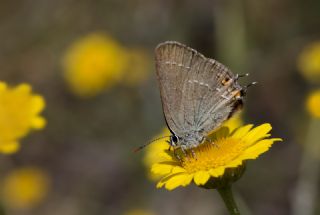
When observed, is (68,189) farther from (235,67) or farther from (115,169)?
(235,67)

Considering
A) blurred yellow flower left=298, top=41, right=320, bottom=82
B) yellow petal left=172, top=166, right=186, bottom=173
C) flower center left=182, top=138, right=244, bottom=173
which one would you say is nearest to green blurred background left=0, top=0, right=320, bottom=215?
blurred yellow flower left=298, top=41, right=320, bottom=82

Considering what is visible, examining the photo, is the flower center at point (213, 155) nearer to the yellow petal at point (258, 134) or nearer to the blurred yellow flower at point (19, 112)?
the yellow petal at point (258, 134)

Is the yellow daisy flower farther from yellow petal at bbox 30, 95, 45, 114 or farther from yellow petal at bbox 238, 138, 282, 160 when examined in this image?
yellow petal at bbox 30, 95, 45, 114

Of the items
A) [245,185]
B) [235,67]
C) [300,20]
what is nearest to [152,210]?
[245,185]

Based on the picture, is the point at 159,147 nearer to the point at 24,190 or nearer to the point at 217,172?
the point at 217,172

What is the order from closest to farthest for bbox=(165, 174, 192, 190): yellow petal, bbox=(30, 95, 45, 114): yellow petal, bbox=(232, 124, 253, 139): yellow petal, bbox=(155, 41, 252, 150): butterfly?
bbox=(165, 174, 192, 190): yellow petal < bbox=(232, 124, 253, 139): yellow petal < bbox=(155, 41, 252, 150): butterfly < bbox=(30, 95, 45, 114): yellow petal

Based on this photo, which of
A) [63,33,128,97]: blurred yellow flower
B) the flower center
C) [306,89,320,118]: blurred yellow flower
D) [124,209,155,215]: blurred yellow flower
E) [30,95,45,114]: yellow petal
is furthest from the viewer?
[63,33,128,97]: blurred yellow flower
